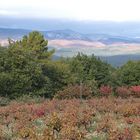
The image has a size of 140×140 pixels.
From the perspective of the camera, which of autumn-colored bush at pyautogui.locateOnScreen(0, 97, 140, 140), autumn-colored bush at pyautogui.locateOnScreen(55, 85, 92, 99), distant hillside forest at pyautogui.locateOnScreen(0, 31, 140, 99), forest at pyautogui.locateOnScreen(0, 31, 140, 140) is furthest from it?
distant hillside forest at pyautogui.locateOnScreen(0, 31, 140, 99)

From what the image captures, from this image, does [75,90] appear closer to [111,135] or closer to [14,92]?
[14,92]

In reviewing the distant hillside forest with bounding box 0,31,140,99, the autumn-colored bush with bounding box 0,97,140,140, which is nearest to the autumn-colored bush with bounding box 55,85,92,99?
the distant hillside forest with bounding box 0,31,140,99

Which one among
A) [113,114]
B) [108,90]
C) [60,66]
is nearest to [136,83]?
[60,66]

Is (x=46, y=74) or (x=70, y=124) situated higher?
(x=70, y=124)

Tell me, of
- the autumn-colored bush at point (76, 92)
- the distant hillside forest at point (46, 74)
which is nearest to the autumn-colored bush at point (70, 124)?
the autumn-colored bush at point (76, 92)

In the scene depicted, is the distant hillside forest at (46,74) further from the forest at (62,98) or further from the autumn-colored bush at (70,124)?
the autumn-colored bush at (70,124)

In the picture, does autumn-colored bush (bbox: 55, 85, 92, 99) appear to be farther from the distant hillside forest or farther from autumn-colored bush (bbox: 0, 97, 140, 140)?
autumn-colored bush (bbox: 0, 97, 140, 140)

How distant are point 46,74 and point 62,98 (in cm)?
2259

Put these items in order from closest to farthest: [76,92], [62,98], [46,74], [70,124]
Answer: [70,124] < [62,98] < [76,92] < [46,74]

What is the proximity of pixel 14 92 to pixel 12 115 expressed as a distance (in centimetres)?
3775

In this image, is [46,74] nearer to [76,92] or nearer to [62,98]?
[76,92]

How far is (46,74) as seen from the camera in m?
68.3

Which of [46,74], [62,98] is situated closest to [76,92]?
[62,98]

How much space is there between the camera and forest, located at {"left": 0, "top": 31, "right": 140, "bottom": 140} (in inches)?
539
